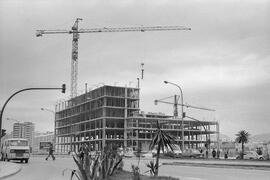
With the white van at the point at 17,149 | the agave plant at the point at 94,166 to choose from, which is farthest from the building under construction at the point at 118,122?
the agave plant at the point at 94,166

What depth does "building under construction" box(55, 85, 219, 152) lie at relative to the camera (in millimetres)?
126562

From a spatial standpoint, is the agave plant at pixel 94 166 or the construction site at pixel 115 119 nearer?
the agave plant at pixel 94 166

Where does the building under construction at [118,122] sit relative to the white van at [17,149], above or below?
above

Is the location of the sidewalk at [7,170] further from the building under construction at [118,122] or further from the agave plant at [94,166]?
the building under construction at [118,122]

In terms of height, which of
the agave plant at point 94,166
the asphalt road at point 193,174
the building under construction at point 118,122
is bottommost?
the asphalt road at point 193,174

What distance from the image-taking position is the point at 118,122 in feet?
426

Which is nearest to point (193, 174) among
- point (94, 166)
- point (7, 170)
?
point (7, 170)

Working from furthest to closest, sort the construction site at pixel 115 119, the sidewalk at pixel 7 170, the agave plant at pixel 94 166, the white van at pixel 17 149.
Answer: the construction site at pixel 115 119 → the white van at pixel 17 149 → the sidewalk at pixel 7 170 → the agave plant at pixel 94 166

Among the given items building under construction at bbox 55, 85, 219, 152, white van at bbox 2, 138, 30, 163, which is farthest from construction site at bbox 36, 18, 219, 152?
white van at bbox 2, 138, 30, 163

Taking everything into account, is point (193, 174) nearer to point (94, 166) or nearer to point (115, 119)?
point (94, 166)

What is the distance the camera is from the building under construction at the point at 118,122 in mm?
126562

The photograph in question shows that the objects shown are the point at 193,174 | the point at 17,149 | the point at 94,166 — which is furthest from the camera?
the point at 17,149

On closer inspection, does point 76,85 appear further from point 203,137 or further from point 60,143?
point 203,137

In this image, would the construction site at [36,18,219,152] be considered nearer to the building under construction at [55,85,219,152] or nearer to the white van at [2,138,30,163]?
the building under construction at [55,85,219,152]
